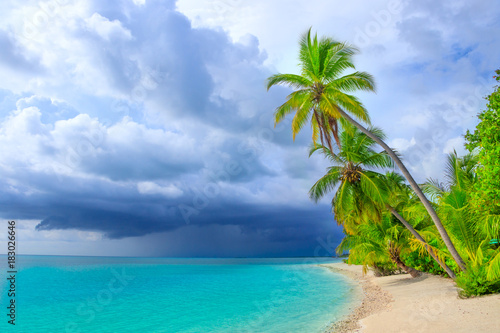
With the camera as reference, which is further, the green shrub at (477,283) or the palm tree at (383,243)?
the palm tree at (383,243)

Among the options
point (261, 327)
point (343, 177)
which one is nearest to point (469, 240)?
point (343, 177)

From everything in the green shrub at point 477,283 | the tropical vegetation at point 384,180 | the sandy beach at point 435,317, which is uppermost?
the tropical vegetation at point 384,180

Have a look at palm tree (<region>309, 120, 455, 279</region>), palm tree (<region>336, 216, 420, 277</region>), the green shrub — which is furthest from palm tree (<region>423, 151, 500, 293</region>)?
palm tree (<region>336, 216, 420, 277</region>)

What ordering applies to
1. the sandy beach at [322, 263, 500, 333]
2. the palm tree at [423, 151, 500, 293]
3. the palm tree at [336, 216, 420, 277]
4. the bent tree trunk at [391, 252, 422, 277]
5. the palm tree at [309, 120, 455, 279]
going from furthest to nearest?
the bent tree trunk at [391, 252, 422, 277] < the palm tree at [336, 216, 420, 277] < the palm tree at [309, 120, 455, 279] < the palm tree at [423, 151, 500, 293] < the sandy beach at [322, 263, 500, 333]

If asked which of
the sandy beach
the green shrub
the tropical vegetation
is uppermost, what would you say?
the tropical vegetation

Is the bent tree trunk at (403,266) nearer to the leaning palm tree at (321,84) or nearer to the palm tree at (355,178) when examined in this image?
the palm tree at (355,178)

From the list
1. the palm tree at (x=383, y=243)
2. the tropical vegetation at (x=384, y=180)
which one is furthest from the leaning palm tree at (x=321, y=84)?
the palm tree at (x=383, y=243)

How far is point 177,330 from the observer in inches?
498

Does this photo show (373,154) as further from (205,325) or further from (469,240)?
(205,325)

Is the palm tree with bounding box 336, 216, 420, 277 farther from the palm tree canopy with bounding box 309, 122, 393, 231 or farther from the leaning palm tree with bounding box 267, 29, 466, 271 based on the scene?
the leaning palm tree with bounding box 267, 29, 466, 271

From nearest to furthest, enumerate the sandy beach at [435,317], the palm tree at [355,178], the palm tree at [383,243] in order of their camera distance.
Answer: the sandy beach at [435,317], the palm tree at [355,178], the palm tree at [383,243]

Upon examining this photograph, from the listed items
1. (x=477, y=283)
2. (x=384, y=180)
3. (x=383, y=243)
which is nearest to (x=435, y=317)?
(x=477, y=283)

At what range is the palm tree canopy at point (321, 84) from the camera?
12.4m

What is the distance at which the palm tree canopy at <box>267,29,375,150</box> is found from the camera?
12.4m
